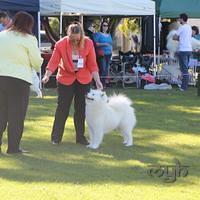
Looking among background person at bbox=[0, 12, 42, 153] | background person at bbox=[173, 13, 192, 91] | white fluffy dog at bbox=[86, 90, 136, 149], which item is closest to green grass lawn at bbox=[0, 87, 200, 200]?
white fluffy dog at bbox=[86, 90, 136, 149]

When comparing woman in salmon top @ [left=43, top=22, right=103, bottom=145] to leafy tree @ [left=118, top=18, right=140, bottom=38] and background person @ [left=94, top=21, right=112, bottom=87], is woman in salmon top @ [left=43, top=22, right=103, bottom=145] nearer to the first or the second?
background person @ [left=94, top=21, right=112, bottom=87]

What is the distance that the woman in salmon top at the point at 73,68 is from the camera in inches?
290

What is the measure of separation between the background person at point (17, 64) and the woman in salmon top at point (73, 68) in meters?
0.50

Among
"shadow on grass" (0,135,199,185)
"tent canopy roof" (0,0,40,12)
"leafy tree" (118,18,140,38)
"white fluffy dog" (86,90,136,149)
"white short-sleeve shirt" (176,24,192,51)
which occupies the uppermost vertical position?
"tent canopy roof" (0,0,40,12)

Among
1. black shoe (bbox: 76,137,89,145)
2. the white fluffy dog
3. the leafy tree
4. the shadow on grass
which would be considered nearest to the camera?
the shadow on grass

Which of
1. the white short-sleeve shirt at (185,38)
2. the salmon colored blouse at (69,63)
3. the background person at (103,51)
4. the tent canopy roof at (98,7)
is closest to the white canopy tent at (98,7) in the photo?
the tent canopy roof at (98,7)

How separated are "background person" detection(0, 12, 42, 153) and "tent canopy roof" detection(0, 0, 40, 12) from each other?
676cm

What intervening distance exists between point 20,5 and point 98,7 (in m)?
2.19

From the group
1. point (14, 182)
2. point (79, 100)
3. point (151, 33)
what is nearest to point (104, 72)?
point (151, 33)

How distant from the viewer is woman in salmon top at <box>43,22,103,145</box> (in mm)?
7371

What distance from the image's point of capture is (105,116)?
7.35m

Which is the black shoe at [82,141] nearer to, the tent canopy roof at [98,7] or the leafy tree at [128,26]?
the tent canopy roof at [98,7]

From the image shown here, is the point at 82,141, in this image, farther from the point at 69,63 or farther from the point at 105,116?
the point at 69,63

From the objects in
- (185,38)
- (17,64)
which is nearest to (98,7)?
(185,38)
